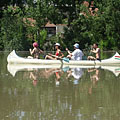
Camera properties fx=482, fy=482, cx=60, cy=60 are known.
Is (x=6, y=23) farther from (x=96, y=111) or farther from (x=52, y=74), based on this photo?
(x=96, y=111)

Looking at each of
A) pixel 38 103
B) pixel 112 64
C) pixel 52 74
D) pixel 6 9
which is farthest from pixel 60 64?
pixel 6 9

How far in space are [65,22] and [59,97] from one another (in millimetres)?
41052

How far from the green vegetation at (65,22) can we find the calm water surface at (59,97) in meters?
32.8

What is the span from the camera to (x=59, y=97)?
14883mm

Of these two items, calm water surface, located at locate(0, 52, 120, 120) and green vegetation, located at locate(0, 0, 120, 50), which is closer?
calm water surface, located at locate(0, 52, 120, 120)

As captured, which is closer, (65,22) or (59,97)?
(59,97)

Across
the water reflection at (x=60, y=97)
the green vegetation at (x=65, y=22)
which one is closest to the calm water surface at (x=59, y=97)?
the water reflection at (x=60, y=97)

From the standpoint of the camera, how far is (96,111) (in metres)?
12.4

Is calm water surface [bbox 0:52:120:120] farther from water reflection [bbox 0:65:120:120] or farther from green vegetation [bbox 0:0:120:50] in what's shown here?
green vegetation [bbox 0:0:120:50]

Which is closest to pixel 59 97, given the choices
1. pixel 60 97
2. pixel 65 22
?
pixel 60 97

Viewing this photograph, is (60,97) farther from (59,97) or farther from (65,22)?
(65,22)

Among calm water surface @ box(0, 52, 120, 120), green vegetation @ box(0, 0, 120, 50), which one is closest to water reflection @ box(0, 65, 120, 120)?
calm water surface @ box(0, 52, 120, 120)

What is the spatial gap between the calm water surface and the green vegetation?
3279 centimetres

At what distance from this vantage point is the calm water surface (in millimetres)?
11961
